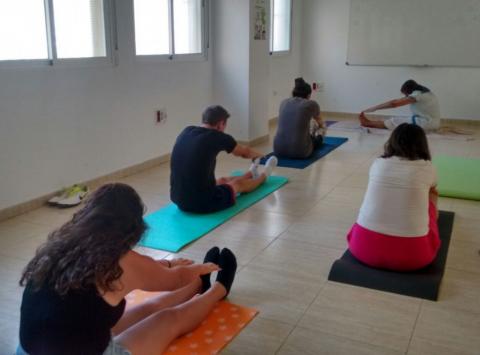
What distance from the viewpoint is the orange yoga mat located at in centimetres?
204

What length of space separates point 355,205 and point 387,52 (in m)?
4.84

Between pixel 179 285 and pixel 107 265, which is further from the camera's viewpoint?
pixel 179 285

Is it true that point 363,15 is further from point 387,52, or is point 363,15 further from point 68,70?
point 68,70

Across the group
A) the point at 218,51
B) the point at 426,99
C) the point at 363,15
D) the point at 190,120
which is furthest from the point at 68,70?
the point at 363,15

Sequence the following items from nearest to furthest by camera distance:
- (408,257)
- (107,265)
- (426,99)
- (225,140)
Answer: (107,265)
(408,257)
(225,140)
(426,99)

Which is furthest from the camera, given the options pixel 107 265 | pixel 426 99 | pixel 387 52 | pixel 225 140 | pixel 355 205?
pixel 387 52

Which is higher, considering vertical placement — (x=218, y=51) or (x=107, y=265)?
(x=218, y=51)

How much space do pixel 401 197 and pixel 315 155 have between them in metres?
3.15

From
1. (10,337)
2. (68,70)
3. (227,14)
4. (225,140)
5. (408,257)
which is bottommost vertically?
(10,337)

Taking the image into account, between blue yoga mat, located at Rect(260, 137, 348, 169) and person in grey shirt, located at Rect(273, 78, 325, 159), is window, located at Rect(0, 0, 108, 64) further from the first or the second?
blue yoga mat, located at Rect(260, 137, 348, 169)

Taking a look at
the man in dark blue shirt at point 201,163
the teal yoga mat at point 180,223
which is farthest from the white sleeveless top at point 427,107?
the man in dark blue shirt at point 201,163

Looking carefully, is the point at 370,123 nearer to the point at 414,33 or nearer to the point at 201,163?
the point at 414,33

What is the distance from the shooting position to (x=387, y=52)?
26.4ft

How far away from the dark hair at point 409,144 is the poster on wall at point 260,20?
3620 mm
